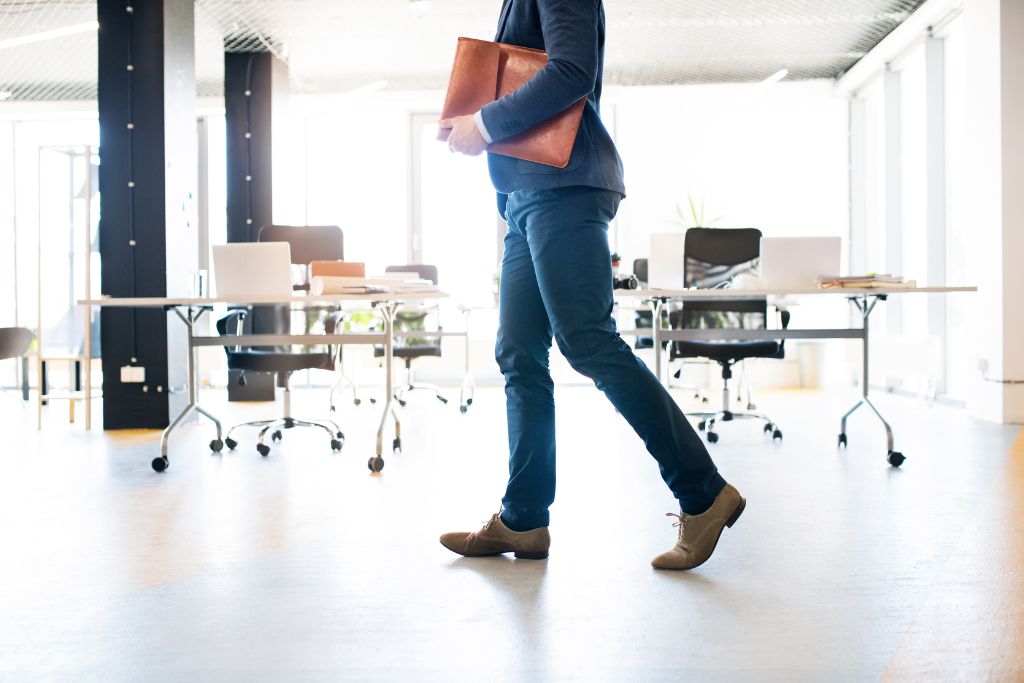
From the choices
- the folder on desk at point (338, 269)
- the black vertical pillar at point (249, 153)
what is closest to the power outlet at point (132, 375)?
the black vertical pillar at point (249, 153)

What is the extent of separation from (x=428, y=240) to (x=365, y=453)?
16.4ft

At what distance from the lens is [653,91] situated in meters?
8.52

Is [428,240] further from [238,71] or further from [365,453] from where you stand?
[365,453]

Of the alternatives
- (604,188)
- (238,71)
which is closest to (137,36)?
(238,71)

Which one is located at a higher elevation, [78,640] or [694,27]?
[694,27]

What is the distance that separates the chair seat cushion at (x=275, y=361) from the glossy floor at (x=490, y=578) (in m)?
0.51

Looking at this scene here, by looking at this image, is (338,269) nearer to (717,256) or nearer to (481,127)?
(481,127)

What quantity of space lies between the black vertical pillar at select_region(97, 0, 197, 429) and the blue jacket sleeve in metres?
3.84

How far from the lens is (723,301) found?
14.8 feet

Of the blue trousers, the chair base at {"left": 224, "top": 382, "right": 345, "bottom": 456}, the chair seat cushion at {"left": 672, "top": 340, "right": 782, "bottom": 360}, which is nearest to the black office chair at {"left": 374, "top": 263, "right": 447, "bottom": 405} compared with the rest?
the chair base at {"left": 224, "top": 382, "right": 345, "bottom": 456}

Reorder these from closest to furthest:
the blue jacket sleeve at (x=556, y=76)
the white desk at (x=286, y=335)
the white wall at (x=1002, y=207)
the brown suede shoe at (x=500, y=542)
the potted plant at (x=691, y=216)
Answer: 1. the blue jacket sleeve at (x=556, y=76)
2. the brown suede shoe at (x=500, y=542)
3. the white desk at (x=286, y=335)
4. the white wall at (x=1002, y=207)
5. the potted plant at (x=691, y=216)

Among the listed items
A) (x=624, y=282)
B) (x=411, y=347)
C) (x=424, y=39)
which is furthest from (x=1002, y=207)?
(x=424, y=39)

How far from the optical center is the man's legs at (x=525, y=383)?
1.98 meters

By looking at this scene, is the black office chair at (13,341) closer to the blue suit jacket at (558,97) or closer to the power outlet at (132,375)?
the power outlet at (132,375)
